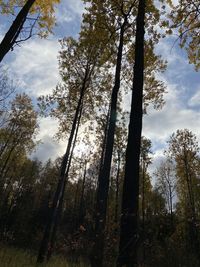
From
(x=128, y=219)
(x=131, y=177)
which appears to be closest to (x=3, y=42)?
(x=131, y=177)

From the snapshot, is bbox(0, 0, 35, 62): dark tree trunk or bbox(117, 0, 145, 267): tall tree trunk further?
bbox(0, 0, 35, 62): dark tree trunk

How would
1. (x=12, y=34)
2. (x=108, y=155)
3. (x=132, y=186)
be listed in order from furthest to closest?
(x=108, y=155) → (x=12, y=34) → (x=132, y=186)

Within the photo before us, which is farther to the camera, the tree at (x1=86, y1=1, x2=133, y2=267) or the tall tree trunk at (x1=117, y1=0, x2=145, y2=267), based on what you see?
the tree at (x1=86, y1=1, x2=133, y2=267)

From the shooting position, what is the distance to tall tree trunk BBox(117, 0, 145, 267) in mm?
3660

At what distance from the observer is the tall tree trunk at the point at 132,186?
3.66 meters

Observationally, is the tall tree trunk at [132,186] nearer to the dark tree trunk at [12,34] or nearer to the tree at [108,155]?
the tree at [108,155]

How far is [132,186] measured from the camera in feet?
13.8

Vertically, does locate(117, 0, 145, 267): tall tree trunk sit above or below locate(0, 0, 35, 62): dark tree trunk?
below

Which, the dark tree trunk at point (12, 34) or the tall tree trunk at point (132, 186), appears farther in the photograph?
the dark tree trunk at point (12, 34)

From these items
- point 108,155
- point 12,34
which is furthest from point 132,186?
point 12,34

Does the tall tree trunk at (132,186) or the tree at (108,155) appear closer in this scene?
the tall tree trunk at (132,186)

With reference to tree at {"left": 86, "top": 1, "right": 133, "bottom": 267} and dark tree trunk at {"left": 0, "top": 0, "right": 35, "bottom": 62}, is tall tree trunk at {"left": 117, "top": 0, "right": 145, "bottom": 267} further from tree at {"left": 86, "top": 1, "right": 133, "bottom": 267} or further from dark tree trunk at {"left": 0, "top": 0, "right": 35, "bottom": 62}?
dark tree trunk at {"left": 0, "top": 0, "right": 35, "bottom": 62}

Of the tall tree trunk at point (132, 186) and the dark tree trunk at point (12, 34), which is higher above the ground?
the dark tree trunk at point (12, 34)

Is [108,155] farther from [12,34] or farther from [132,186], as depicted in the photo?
[12,34]
